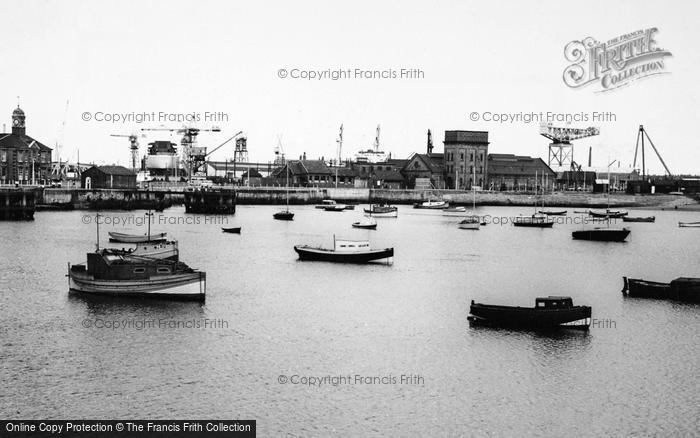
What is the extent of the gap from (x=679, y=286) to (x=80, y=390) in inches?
1313

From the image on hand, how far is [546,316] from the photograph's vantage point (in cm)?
3609

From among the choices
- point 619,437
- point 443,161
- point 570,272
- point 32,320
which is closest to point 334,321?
point 32,320

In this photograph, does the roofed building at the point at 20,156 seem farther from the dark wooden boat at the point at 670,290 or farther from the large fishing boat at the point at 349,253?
the dark wooden boat at the point at 670,290

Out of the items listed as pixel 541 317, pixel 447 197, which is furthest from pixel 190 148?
pixel 541 317

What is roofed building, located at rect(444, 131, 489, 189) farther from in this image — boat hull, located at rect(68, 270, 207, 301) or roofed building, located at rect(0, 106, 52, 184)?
boat hull, located at rect(68, 270, 207, 301)

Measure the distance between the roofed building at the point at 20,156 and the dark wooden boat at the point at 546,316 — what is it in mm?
108858

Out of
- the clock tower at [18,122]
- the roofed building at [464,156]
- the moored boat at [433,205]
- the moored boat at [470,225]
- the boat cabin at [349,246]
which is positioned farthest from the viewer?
the roofed building at [464,156]

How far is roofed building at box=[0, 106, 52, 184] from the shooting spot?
130375 mm

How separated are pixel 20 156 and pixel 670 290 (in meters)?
114

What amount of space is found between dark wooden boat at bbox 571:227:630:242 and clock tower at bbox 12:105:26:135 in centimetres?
9382

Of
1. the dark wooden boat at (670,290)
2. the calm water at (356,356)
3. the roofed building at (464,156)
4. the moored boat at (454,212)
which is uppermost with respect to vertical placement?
the roofed building at (464,156)

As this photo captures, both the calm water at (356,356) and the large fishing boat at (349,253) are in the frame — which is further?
the large fishing boat at (349,253)

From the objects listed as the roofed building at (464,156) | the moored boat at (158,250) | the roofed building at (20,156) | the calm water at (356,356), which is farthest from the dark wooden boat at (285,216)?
the roofed building at (464,156)

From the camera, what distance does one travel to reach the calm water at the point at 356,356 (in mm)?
24984
